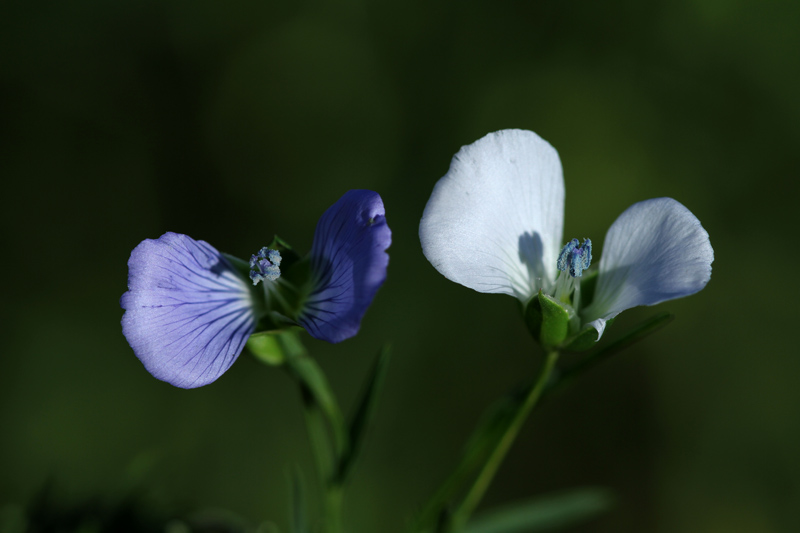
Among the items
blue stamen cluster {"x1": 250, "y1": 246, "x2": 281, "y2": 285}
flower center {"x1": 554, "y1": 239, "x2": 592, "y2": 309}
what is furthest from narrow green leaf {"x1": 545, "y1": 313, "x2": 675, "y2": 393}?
blue stamen cluster {"x1": 250, "y1": 246, "x2": 281, "y2": 285}

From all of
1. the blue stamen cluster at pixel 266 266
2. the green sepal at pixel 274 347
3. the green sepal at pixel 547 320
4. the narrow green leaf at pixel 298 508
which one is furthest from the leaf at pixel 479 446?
the blue stamen cluster at pixel 266 266

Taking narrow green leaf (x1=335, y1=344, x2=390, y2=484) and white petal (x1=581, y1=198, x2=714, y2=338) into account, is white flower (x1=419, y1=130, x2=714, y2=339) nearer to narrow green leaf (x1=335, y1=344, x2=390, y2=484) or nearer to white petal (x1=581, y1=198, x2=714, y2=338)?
white petal (x1=581, y1=198, x2=714, y2=338)

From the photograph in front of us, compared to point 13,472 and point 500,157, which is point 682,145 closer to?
point 500,157

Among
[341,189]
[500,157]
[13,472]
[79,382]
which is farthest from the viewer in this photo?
[341,189]

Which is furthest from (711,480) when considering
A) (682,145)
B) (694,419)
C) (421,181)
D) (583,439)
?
(421,181)

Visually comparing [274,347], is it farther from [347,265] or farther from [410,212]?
[410,212]

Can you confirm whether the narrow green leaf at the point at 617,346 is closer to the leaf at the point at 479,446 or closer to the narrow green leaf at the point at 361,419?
the leaf at the point at 479,446
